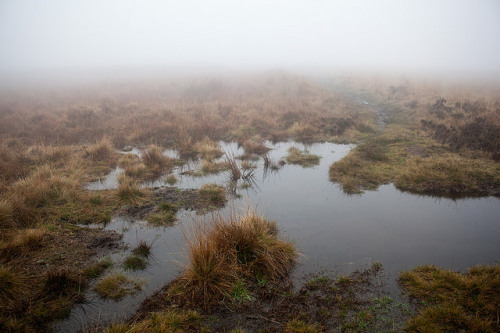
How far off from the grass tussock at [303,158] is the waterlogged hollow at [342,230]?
1.52 metres

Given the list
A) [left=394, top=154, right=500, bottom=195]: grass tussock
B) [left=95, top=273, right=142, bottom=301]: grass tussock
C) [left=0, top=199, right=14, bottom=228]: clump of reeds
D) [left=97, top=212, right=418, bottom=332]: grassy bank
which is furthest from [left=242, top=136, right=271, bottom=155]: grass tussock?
[left=0, top=199, right=14, bottom=228]: clump of reeds

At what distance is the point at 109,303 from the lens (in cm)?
448

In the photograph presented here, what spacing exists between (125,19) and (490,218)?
614ft

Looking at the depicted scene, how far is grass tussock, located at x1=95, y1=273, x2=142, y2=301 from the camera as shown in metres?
4.63

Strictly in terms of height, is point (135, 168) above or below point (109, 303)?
above

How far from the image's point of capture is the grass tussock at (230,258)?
460cm

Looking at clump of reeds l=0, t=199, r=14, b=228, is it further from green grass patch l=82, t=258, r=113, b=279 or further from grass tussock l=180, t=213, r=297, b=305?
grass tussock l=180, t=213, r=297, b=305

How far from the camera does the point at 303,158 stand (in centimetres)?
1162

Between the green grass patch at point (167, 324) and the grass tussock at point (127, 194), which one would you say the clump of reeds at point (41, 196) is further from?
the green grass patch at point (167, 324)

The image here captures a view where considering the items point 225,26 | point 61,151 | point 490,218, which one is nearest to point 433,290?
point 490,218

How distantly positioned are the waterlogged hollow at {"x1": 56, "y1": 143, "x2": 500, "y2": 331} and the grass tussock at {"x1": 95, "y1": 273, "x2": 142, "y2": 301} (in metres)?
0.13

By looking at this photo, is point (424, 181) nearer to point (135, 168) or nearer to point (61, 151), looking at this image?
point (135, 168)

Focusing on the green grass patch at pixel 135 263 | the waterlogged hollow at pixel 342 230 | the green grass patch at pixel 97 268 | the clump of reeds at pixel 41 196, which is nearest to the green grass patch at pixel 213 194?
the waterlogged hollow at pixel 342 230

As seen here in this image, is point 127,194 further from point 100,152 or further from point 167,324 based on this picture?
point 167,324
